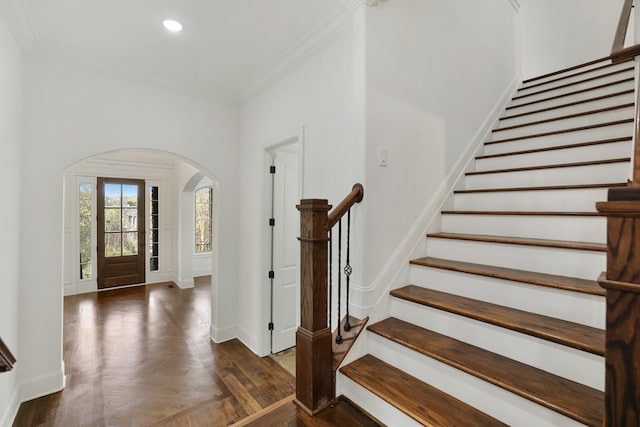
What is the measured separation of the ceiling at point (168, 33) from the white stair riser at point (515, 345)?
7.20ft

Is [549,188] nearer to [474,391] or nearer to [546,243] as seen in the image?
[546,243]

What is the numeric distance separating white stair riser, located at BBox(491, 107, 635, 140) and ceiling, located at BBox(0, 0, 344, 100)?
2.15 m

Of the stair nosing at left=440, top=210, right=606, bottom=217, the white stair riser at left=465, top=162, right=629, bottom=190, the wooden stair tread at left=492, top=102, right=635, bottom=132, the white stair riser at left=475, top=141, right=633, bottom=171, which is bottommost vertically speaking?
the stair nosing at left=440, top=210, right=606, bottom=217

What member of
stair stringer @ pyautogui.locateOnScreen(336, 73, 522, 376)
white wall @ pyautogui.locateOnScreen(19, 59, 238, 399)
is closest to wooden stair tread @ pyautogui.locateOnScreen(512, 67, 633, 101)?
stair stringer @ pyautogui.locateOnScreen(336, 73, 522, 376)

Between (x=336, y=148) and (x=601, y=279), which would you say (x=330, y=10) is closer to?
(x=336, y=148)

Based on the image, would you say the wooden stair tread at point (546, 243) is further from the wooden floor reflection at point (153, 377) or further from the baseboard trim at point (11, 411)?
the baseboard trim at point (11, 411)

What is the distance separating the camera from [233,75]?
10.3ft

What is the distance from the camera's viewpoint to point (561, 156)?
2.47 m

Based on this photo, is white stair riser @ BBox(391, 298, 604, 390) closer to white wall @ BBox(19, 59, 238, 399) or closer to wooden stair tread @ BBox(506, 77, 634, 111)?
wooden stair tread @ BBox(506, 77, 634, 111)

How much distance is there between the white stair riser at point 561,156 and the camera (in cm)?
219

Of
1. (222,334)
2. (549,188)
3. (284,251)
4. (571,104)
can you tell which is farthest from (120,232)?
(571,104)

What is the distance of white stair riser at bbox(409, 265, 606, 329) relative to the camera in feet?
4.65

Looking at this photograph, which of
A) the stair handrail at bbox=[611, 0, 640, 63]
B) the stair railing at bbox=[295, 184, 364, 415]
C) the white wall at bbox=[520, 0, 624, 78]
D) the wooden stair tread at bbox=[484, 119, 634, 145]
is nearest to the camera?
the stair handrail at bbox=[611, 0, 640, 63]

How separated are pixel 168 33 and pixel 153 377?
10.2 ft
